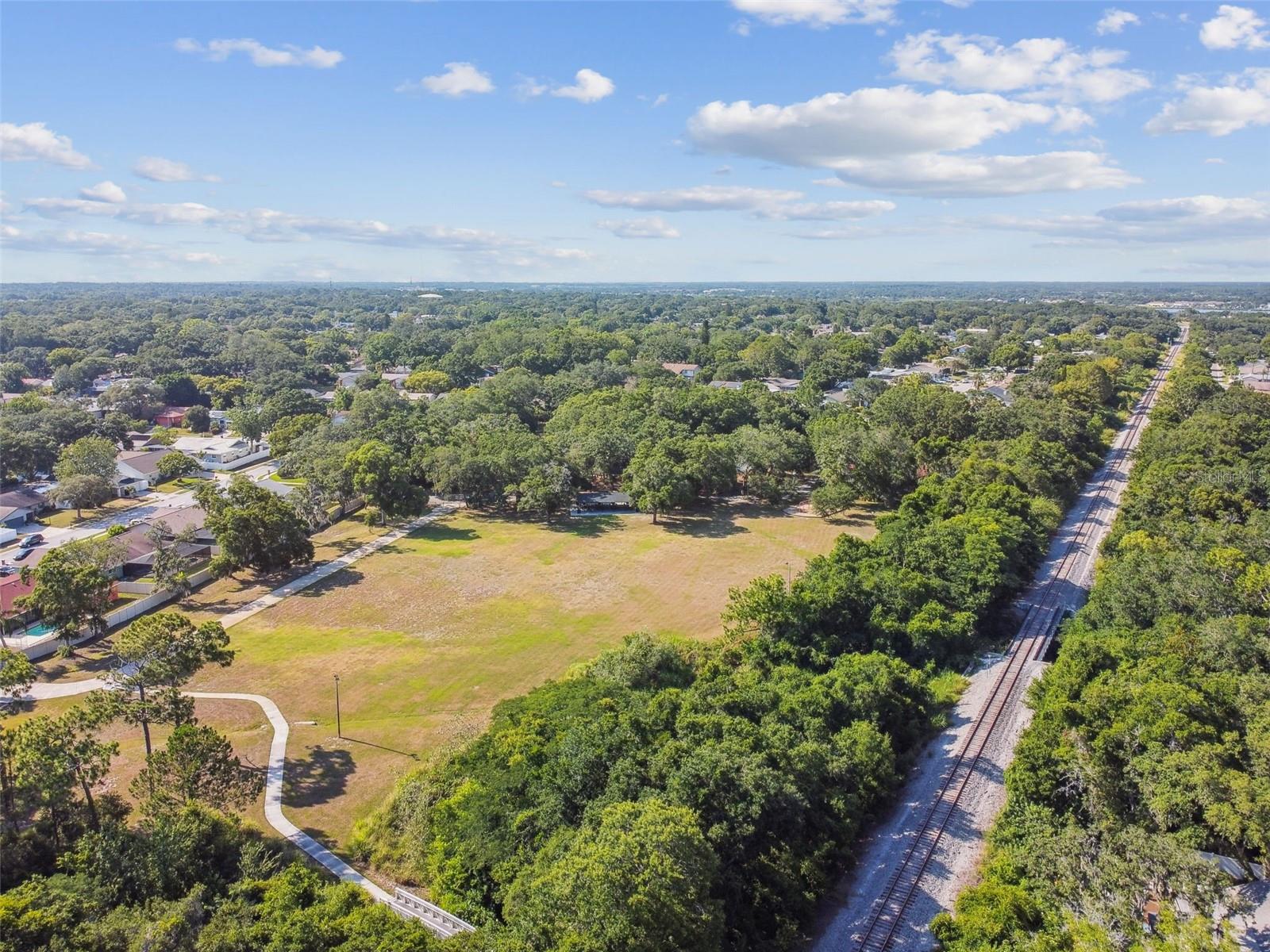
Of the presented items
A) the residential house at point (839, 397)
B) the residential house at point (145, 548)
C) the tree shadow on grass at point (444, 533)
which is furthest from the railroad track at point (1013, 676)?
the residential house at point (145, 548)

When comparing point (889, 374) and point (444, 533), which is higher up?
point (889, 374)

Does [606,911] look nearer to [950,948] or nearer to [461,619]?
[950,948]

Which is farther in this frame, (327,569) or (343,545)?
(343,545)

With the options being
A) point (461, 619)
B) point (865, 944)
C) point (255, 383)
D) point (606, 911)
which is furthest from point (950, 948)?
point (255, 383)

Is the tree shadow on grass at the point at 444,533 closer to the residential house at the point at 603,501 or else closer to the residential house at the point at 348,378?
the residential house at the point at 603,501

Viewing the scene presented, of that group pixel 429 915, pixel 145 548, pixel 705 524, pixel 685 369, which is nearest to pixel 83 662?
pixel 145 548

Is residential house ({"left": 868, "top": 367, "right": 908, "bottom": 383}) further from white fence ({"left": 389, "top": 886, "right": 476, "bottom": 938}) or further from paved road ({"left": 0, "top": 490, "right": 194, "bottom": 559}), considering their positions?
white fence ({"left": 389, "top": 886, "right": 476, "bottom": 938})

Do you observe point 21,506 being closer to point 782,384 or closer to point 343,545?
→ point 343,545

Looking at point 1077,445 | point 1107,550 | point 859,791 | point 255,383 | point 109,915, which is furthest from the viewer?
point 255,383
